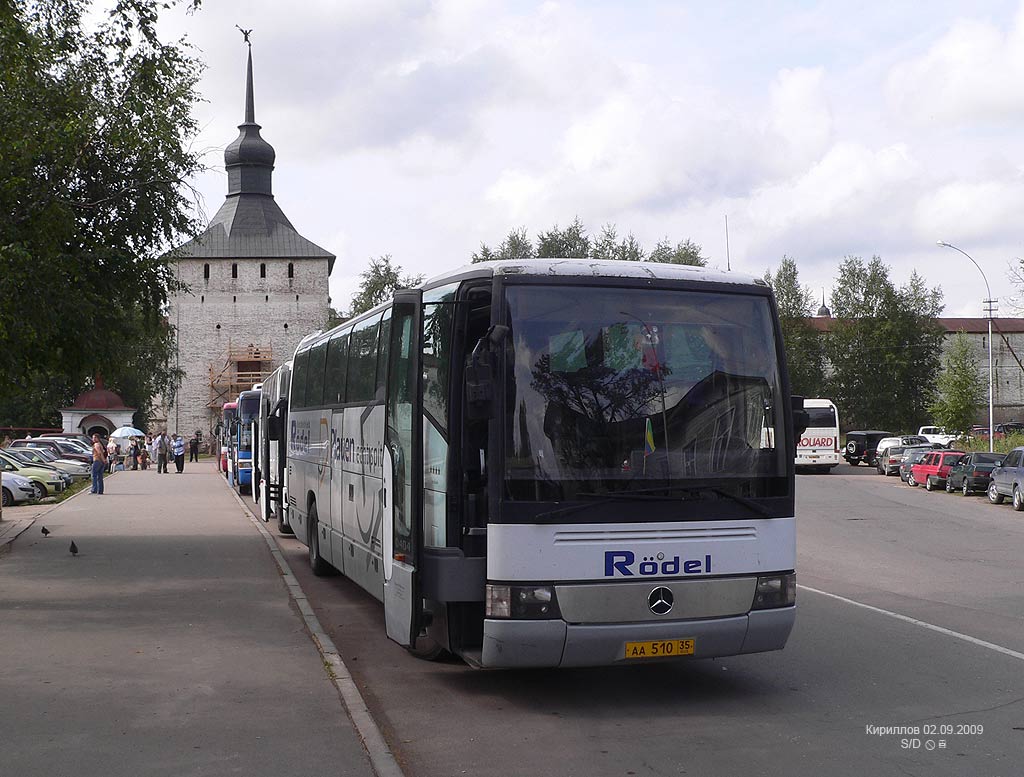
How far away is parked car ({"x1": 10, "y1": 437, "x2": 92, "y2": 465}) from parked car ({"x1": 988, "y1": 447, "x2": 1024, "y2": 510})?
3587cm

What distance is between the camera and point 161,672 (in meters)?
9.09

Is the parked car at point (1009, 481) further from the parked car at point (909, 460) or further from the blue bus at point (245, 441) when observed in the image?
the blue bus at point (245, 441)

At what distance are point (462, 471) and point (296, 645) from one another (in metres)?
3.12

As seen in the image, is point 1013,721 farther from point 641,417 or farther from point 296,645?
point 296,645

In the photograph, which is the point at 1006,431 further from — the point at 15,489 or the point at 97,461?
the point at 15,489

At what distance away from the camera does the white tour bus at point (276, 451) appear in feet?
65.7

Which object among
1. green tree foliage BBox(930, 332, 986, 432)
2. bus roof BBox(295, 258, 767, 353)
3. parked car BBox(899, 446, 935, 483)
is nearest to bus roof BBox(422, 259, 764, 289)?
bus roof BBox(295, 258, 767, 353)

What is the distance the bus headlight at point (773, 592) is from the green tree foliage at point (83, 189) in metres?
8.64

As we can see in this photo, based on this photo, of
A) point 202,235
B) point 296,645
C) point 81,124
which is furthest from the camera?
point 202,235

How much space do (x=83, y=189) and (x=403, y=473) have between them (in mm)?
10243

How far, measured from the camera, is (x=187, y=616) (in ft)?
39.1

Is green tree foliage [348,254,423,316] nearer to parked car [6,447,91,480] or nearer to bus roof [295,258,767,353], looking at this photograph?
parked car [6,447,91,480]

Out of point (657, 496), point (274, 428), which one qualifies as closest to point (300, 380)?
point (274, 428)

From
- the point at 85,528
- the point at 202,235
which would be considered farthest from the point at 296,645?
the point at 85,528
